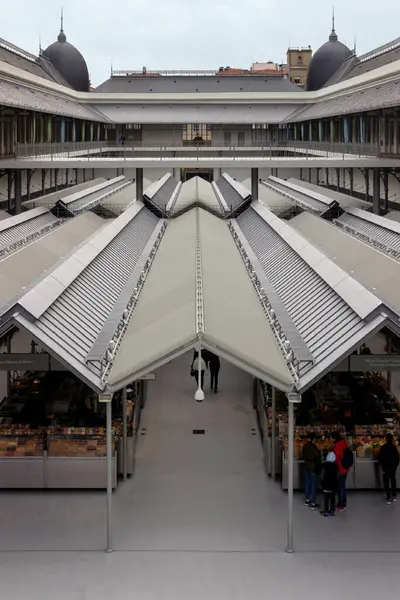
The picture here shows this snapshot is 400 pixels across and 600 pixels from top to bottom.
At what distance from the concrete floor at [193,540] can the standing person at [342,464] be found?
0.83 feet

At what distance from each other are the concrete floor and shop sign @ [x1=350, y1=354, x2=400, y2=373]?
2313mm

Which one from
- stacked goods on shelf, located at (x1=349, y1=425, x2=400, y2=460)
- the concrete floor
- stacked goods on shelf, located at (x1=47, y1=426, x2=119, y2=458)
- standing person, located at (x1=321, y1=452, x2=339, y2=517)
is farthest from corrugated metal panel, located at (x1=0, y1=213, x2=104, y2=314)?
stacked goods on shelf, located at (x1=349, y1=425, x2=400, y2=460)

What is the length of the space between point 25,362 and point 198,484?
12.2ft

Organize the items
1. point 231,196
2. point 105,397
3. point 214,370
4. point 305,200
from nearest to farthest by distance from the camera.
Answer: point 105,397 → point 214,370 → point 305,200 → point 231,196

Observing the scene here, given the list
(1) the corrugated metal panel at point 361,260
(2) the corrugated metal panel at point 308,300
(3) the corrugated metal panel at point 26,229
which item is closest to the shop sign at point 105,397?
(2) the corrugated metal panel at point 308,300

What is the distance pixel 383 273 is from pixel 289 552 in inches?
332

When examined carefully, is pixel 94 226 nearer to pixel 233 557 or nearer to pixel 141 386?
pixel 141 386

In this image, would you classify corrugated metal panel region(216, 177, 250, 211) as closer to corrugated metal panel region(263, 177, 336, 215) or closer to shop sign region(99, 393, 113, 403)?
corrugated metal panel region(263, 177, 336, 215)

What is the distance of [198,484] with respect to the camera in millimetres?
15328

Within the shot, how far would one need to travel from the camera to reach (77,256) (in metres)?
19.9

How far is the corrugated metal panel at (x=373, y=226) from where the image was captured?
25383 mm

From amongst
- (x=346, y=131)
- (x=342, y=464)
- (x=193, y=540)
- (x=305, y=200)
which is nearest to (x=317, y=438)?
(x=342, y=464)

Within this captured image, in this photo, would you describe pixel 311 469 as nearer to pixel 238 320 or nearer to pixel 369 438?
pixel 369 438

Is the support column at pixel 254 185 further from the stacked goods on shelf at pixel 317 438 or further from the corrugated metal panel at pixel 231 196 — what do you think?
the stacked goods on shelf at pixel 317 438
